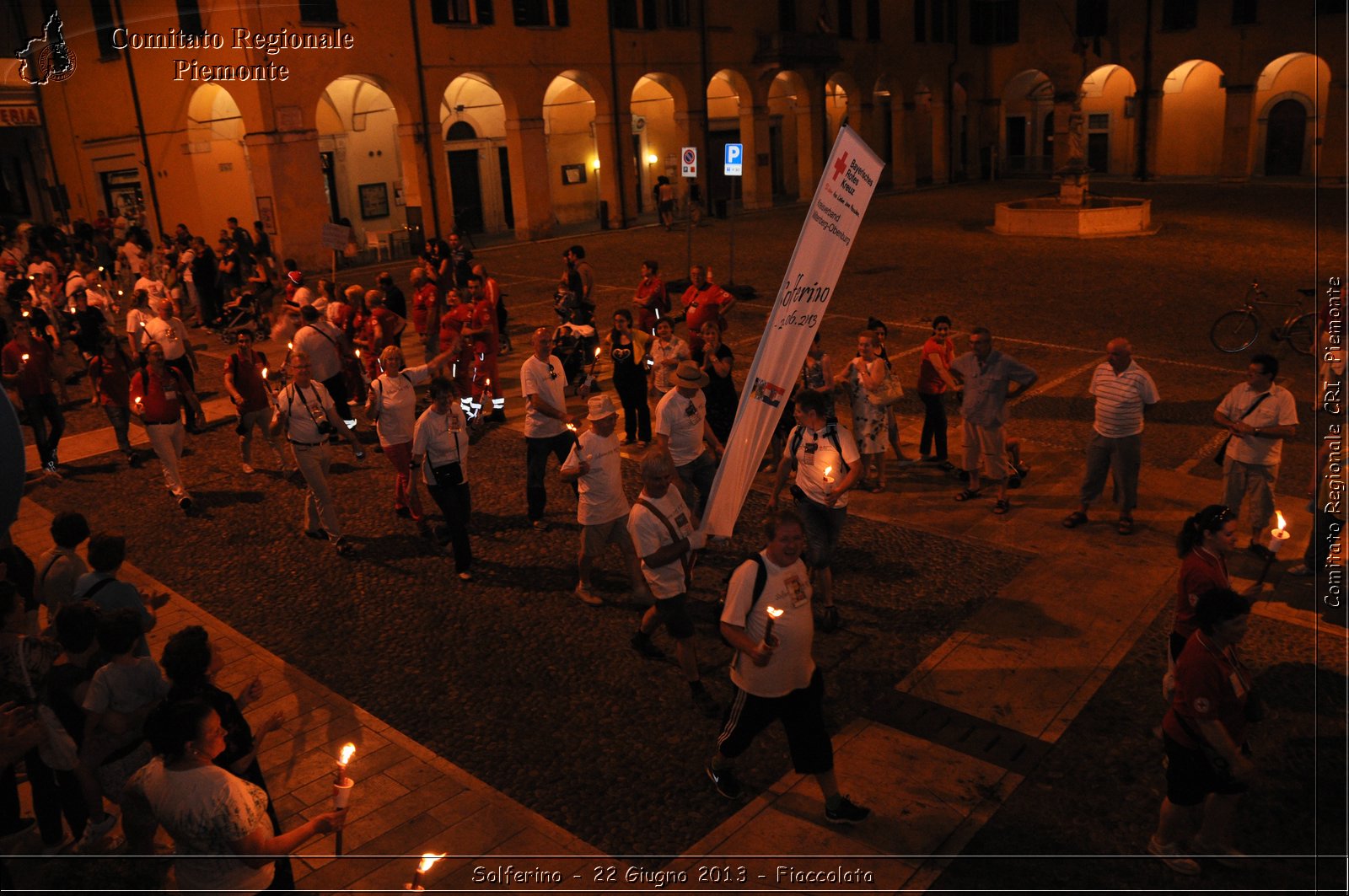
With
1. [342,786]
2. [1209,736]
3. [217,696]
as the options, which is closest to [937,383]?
[1209,736]

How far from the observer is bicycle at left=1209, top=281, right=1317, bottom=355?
14.8 metres

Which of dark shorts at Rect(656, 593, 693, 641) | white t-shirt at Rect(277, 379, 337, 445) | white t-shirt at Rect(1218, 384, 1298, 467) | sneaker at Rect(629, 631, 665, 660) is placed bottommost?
sneaker at Rect(629, 631, 665, 660)

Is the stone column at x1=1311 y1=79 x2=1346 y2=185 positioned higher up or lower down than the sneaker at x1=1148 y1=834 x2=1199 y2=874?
higher up

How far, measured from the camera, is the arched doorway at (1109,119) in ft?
153

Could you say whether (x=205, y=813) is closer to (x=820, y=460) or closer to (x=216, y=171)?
(x=820, y=460)

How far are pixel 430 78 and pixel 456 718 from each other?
26.9 meters

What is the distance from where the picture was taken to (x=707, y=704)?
22.0ft

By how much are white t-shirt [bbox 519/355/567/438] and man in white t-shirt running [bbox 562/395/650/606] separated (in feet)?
4.91

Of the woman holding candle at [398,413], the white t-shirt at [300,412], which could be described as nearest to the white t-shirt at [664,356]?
the woman holding candle at [398,413]

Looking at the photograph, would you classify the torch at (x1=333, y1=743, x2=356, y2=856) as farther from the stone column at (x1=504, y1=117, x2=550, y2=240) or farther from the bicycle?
the stone column at (x1=504, y1=117, x2=550, y2=240)

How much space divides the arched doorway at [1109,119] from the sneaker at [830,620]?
45611 millimetres

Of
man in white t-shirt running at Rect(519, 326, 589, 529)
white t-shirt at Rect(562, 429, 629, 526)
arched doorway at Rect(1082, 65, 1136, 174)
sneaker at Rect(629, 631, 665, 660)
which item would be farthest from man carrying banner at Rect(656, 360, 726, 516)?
arched doorway at Rect(1082, 65, 1136, 174)

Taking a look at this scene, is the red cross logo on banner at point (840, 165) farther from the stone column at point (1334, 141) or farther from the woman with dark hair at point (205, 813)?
the stone column at point (1334, 141)

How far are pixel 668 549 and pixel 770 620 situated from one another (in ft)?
4.66
